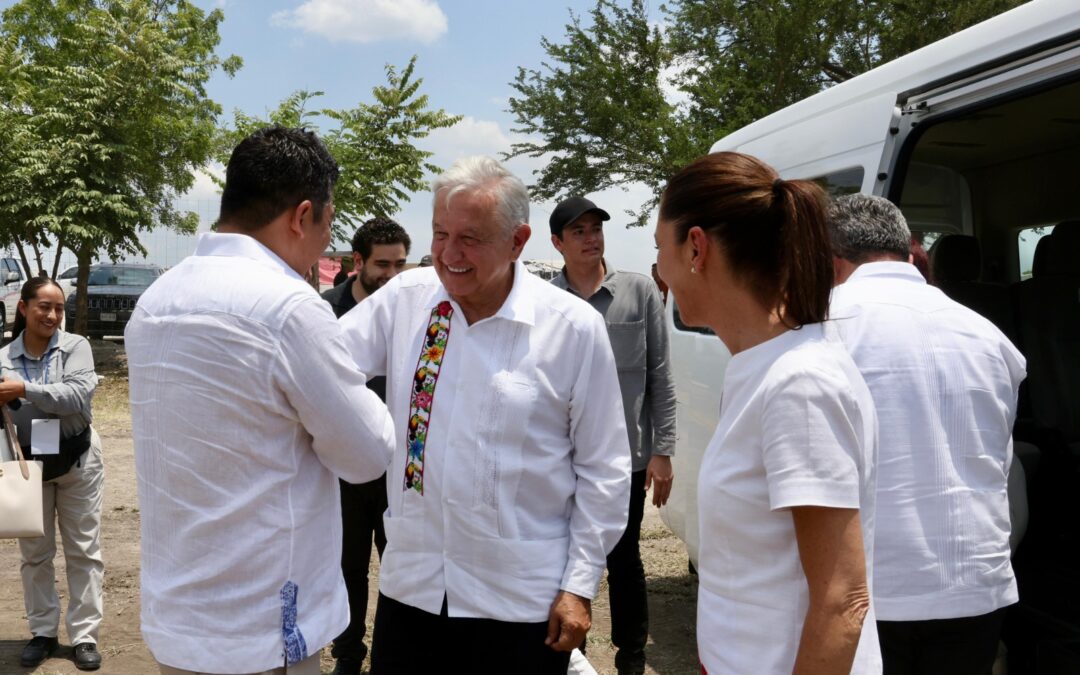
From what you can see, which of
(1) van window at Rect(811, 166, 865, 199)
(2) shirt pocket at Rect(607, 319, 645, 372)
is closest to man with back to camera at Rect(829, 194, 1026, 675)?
(1) van window at Rect(811, 166, 865, 199)

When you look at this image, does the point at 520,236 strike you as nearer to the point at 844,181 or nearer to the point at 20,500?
the point at 844,181

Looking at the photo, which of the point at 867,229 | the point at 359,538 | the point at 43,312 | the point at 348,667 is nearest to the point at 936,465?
the point at 867,229

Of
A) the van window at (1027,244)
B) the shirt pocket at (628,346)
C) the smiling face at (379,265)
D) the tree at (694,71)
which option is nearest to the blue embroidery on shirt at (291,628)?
the shirt pocket at (628,346)

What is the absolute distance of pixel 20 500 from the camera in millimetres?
4289

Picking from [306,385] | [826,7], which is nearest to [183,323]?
[306,385]

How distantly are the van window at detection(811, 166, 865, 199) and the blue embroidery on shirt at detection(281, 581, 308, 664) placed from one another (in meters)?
2.30

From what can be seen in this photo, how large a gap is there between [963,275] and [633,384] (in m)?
1.49

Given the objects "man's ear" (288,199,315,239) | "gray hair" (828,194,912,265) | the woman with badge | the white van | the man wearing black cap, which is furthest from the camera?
the woman with badge

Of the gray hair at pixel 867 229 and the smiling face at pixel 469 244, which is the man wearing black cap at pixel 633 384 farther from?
the smiling face at pixel 469 244

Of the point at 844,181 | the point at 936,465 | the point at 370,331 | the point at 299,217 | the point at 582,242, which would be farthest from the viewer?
the point at 582,242

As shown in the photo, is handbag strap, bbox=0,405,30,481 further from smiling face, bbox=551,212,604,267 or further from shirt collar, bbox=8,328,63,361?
smiling face, bbox=551,212,604,267

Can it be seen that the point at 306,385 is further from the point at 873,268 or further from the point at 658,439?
the point at 658,439

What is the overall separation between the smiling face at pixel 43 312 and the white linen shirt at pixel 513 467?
300 centimetres

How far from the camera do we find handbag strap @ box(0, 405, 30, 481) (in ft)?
14.2
